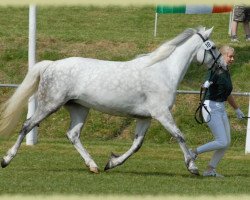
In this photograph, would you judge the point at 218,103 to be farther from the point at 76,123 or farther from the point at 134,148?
the point at 76,123

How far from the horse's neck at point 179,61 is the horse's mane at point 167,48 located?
0.18 feet

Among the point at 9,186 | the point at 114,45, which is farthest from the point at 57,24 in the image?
the point at 9,186

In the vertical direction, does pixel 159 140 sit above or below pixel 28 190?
below

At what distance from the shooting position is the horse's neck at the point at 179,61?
11.3 metres

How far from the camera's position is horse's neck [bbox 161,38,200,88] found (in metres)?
11.3

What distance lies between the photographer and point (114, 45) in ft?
68.1

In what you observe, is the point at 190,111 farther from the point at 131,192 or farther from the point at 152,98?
the point at 131,192

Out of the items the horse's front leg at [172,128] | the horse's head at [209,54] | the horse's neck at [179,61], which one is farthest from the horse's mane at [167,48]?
the horse's front leg at [172,128]

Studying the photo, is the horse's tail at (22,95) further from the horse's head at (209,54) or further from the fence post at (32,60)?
the fence post at (32,60)

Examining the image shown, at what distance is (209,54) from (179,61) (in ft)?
Answer: 1.33

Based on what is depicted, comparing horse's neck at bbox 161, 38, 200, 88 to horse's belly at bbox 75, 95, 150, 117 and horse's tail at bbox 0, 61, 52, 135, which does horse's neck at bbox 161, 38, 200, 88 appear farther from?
horse's tail at bbox 0, 61, 52, 135

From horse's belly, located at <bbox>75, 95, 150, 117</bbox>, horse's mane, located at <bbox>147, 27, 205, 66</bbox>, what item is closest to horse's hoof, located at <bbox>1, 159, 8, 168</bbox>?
horse's belly, located at <bbox>75, 95, 150, 117</bbox>

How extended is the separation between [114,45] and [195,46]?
369 inches

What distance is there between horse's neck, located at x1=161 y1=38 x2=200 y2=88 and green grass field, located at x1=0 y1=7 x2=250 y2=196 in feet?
4.27
